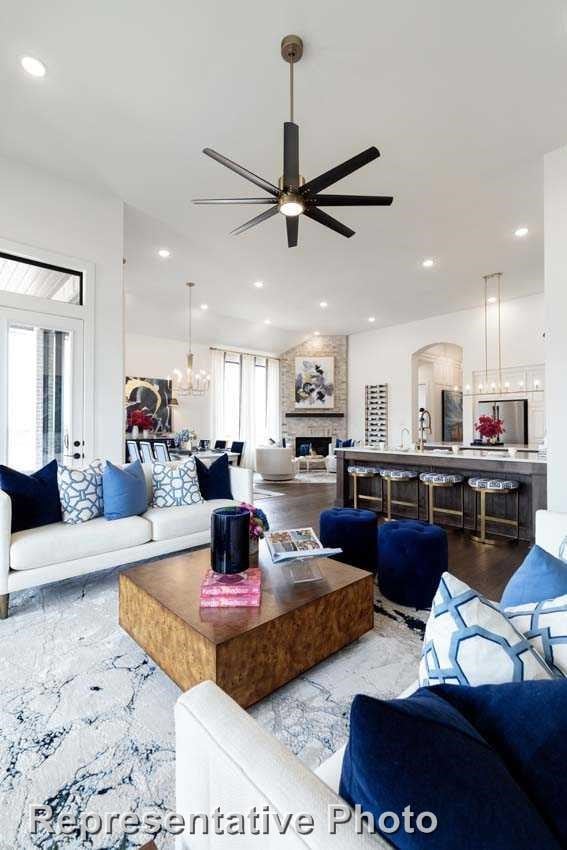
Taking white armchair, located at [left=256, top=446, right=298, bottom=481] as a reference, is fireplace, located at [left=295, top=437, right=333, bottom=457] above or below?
above

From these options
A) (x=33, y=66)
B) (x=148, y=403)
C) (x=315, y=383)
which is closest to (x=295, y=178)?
(x=33, y=66)

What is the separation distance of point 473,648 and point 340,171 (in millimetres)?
2728

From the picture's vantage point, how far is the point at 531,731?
578 mm

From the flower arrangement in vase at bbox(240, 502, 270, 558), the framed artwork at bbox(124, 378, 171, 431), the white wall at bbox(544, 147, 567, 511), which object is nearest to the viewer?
the flower arrangement in vase at bbox(240, 502, 270, 558)

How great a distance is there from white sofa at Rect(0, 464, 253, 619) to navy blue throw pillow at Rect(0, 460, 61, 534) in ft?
0.28

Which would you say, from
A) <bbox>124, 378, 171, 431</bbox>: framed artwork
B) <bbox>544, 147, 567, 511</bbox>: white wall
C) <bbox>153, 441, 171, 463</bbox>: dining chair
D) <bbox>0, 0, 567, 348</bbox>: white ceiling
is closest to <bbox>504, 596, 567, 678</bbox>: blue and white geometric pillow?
<bbox>544, 147, 567, 511</bbox>: white wall

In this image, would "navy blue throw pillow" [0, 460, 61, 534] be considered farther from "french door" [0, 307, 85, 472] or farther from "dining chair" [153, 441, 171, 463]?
"dining chair" [153, 441, 171, 463]

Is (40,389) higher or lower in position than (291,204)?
lower

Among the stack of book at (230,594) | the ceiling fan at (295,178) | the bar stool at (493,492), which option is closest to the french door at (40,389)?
the ceiling fan at (295,178)

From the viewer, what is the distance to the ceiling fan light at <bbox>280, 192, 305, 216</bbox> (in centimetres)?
261

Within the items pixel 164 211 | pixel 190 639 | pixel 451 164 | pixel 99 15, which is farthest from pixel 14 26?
pixel 190 639

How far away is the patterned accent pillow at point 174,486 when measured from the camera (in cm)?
350

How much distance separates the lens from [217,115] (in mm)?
3111

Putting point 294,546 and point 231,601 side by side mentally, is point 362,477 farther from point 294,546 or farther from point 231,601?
point 231,601
